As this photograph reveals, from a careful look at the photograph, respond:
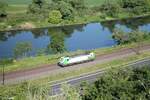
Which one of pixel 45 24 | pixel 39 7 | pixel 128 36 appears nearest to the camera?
pixel 128 36

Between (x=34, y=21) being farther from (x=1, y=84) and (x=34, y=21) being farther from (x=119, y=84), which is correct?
(x=119, y=84)

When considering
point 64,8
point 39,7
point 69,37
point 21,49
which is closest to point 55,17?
point 64,8

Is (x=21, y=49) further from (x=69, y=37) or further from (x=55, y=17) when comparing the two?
(x=55, y=17)

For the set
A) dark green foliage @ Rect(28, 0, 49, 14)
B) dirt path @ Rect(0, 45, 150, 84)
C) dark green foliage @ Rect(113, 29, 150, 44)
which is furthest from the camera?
dark green foliage @ Rect(28, 0, 49, 14)

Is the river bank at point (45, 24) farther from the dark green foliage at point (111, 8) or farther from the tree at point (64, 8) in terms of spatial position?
the dark green foliage at point (111, 8)

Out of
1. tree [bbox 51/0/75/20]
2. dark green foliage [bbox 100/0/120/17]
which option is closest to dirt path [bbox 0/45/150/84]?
tree [bbox 51/0/75/20]

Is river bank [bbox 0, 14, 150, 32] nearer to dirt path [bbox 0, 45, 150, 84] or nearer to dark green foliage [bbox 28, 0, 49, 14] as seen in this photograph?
dark green foliage [bbox 28, 0, 49, 14]

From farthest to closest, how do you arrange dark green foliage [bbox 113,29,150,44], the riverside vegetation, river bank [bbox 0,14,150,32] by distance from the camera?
the riverside vegetation
river bank [bbox 0,14,150,32]
dark green foliage [bbox 113,29,150,44]

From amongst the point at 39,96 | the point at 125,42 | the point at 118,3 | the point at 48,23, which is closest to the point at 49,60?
the point at 125,42
